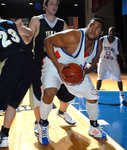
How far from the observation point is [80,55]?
8.16 feet

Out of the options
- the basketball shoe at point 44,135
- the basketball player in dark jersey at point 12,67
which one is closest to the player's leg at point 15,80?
the basketball player in dark jersey at point 12,67

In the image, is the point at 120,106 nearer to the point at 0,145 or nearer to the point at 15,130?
the point at 15,130

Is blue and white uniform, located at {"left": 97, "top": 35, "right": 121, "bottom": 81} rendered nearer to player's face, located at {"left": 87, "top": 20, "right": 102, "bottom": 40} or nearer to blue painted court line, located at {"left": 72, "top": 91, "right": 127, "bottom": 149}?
blue painted court line, located at {"left": 72, "top": 91, "right": 127, "bottom": 149}

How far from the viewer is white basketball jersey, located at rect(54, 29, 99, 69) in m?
2.44

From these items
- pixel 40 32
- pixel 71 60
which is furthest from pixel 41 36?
pixel 71 60

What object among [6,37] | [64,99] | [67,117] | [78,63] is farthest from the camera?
[67,117]

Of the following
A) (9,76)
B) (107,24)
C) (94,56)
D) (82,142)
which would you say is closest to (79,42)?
(94,56)

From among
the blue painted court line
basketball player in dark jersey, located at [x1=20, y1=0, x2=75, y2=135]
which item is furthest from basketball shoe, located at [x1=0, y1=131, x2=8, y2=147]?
the blue painted court line

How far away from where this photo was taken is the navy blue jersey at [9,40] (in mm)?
2209

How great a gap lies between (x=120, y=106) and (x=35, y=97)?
92.0 inches

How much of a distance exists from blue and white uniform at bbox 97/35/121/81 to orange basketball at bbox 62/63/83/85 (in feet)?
9.41

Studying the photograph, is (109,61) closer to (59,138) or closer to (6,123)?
(59,138)

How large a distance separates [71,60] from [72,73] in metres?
0.26

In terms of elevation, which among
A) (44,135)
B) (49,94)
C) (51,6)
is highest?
(51,6)
